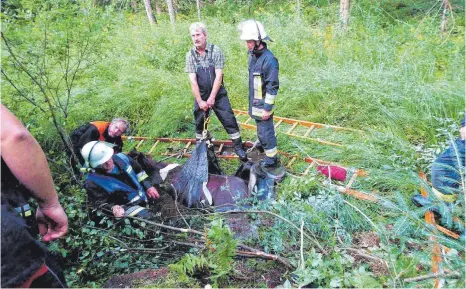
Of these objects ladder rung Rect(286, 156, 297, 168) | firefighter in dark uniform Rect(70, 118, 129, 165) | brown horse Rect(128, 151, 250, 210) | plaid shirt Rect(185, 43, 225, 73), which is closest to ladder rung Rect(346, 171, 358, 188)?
ladder rung Rect(286, 156, 297, 168)

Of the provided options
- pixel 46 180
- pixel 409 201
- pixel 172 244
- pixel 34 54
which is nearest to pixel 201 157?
pixel 172 244

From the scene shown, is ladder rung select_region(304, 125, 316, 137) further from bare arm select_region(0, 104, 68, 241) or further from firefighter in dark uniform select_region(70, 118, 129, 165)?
bare arm select_region(0, 104, 68, 241)

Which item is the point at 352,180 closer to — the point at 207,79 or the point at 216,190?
the point at 216,190

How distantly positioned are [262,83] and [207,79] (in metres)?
0.82

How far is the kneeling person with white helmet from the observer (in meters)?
3.41

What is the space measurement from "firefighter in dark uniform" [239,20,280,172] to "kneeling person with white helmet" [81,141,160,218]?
63.4 inches

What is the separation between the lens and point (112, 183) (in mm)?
3557

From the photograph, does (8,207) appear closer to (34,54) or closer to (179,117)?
(34,54)

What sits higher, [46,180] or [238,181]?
[46,180]

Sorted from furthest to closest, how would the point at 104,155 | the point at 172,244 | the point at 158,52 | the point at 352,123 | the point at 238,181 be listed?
the point at 158,52, the point at 352,123, the point at 238,181, the point at 104,155, the point at 172,244

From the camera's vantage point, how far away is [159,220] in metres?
3.63

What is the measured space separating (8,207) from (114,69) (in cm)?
670

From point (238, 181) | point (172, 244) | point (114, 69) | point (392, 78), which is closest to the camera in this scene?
point (172, 244)

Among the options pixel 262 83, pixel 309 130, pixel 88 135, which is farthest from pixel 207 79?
pixel 309 130
